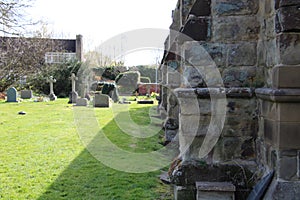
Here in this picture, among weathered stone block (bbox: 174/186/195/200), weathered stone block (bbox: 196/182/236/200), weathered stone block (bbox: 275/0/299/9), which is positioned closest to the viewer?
weathered stone block (bbox: 275/0/299/9)

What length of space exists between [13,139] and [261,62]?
6554 millimetres

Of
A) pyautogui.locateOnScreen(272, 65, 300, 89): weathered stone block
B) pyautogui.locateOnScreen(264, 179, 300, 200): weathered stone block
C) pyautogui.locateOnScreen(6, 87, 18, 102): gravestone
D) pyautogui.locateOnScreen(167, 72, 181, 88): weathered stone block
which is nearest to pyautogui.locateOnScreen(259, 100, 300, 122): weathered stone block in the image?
pyautogui.locateOnScreen(272, 65, 300, 89): weathered stone block

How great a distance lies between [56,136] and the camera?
7914 mm

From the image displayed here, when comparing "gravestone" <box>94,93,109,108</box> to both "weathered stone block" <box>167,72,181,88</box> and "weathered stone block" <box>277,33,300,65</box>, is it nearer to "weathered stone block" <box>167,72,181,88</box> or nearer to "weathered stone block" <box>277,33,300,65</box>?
"weathered stone block" <box>167,72,181,88</box>

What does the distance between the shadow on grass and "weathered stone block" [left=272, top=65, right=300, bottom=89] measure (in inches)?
81.5

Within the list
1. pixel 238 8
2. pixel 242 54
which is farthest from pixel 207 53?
pixel 238 8

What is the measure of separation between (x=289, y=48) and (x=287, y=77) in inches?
10.2

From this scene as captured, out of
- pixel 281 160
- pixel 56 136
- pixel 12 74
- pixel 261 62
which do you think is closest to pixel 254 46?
pixel 261 62

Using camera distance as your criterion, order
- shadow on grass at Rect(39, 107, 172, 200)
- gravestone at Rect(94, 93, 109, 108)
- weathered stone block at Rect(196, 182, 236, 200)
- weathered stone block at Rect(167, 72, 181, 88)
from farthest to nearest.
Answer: gravestone at Rect(94, 93, 109, 108) < weathered stone block at Rect(167, 72, 181, 88) < shadow on grass at Rect(39, 107, 172, 200) < weathered stone block at Rect(196, 182, 236, 200)

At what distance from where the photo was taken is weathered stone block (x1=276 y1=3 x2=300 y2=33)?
2.52 m

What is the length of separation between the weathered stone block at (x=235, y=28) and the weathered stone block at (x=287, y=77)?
28.3 inches

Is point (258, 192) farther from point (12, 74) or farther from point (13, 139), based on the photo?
point (12, 74)

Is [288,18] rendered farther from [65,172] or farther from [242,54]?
[65,172]

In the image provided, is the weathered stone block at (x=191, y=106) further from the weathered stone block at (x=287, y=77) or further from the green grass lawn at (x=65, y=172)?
the green grass lawn at (x=65, y=172)
